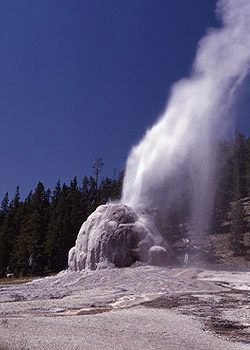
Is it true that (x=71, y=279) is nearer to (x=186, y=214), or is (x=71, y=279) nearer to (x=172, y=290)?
(x=172, y=290)

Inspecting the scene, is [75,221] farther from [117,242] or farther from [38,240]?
[117,242]

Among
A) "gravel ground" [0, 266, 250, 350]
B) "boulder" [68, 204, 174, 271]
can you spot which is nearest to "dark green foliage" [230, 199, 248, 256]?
"boulder" [68, 204, 174, 271]

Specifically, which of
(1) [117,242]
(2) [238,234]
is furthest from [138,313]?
(2) [238,234]

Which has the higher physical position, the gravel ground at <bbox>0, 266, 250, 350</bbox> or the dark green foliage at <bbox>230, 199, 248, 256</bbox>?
the dark green foliage at <bbox>230, 199, 248, 256</bbox>

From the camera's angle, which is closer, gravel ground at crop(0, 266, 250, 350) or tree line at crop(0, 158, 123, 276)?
gravel ground at crop(0, 266, 250, 350)

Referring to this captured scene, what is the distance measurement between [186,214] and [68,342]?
52.7 meters

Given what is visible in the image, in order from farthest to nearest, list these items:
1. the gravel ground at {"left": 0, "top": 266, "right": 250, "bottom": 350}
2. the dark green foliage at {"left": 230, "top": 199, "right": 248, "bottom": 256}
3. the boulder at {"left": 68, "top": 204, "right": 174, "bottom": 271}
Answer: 1. the dark green foliage at {"left": 230, "top": 199, "right": 248, "bottom": 256}
2. the boulder at {"left": 68, "top": 204, "right": 174, "bottom": 271}
3. the gravel ground at {"left": 0, "top": 266, "right": 250, "bottom": 350}

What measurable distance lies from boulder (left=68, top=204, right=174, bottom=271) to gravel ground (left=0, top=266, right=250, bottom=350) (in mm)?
2907

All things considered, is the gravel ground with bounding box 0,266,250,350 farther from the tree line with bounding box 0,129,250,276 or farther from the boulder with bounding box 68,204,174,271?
the tree line with bounding box 0,129,250,276

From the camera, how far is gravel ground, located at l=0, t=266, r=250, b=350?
8281mm

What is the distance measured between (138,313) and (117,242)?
14.6 m

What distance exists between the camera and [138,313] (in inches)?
483

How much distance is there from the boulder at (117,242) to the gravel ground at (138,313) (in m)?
2.91

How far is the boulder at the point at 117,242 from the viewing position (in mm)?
26359
